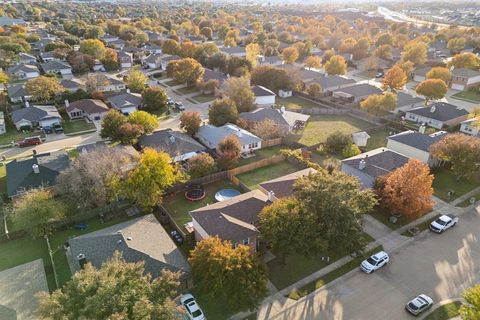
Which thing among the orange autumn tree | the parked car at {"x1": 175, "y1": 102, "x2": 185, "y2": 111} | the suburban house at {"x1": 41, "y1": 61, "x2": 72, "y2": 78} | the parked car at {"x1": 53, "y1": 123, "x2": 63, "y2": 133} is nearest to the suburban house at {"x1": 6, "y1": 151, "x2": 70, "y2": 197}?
the parked car at {"x1": 53, "y1": 123, "x2": 63, "y2": 133}

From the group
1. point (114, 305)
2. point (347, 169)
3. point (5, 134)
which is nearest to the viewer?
point (114, 305)

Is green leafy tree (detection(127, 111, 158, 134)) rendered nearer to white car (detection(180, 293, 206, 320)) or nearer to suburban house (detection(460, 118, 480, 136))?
white car (detection(180, 293, 206, 320))

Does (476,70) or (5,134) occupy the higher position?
(476,70)

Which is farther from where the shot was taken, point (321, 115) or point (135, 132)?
point (321, 115)

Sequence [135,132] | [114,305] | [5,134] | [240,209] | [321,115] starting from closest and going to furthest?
[114,305] → [240,209] → [135,132] → [5,134] → [321,115]

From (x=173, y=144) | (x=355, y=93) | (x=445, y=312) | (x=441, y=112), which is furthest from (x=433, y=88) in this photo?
(x=445, y=312)

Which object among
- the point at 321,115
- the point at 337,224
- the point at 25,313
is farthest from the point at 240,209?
the point at 321,115

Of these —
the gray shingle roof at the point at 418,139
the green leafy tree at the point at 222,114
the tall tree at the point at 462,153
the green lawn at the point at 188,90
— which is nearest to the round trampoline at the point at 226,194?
the green leafy tree at the point at 222,114

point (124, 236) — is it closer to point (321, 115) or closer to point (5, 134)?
point (5, 134)
